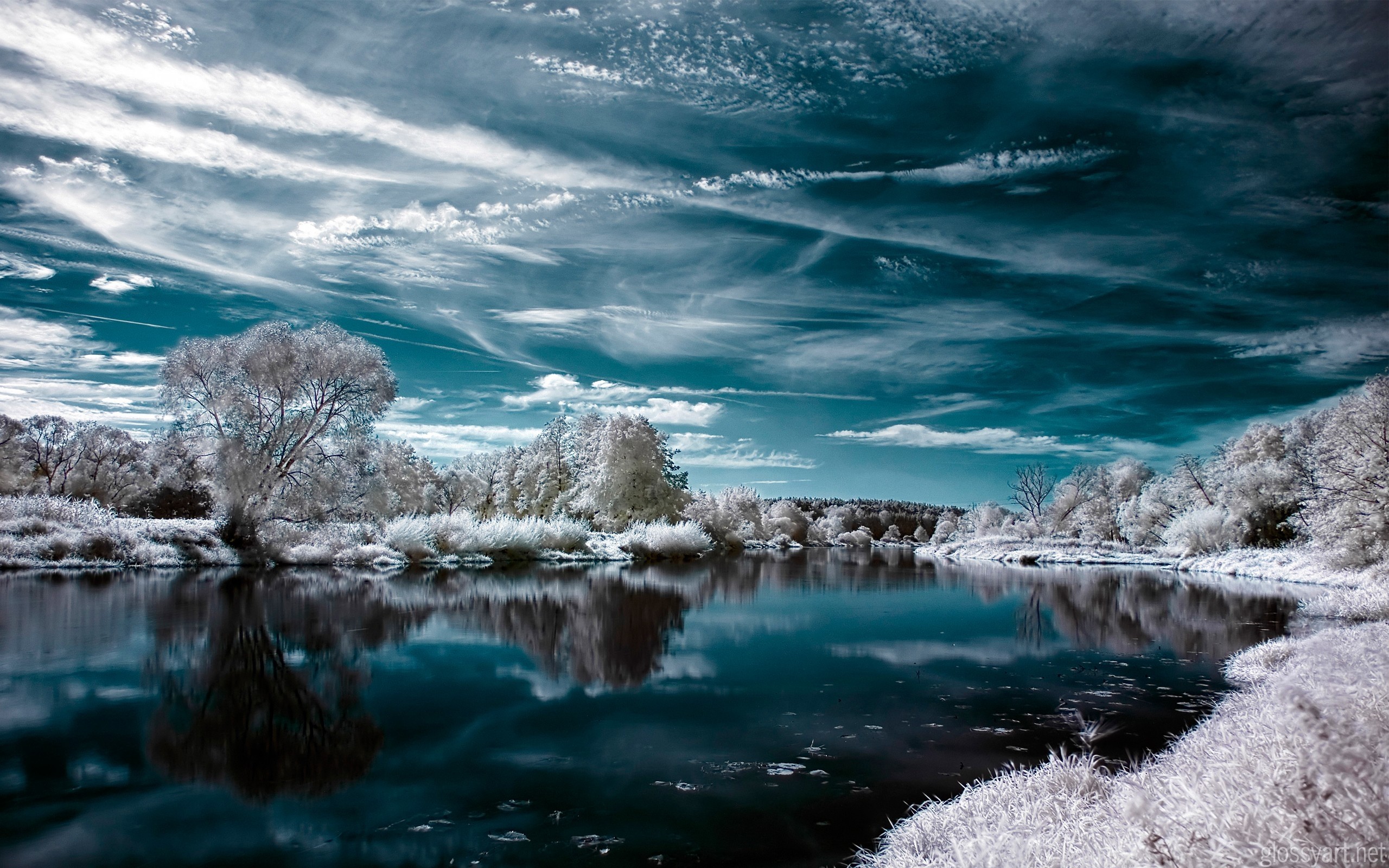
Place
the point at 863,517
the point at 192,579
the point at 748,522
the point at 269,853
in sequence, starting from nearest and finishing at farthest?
the point at 269,853 < the point at 192,579 < the point at 748,522 < the point at 863,517

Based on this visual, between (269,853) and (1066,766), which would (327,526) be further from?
(1066,766)

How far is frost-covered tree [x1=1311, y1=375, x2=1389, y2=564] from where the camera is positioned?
784 inches

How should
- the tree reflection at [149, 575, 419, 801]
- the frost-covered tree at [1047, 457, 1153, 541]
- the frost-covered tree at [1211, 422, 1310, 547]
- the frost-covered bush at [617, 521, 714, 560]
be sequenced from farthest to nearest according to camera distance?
1. the frost-covered tree at [1047, 457, 1153, 541]
2. the frost-covered tree at [1211, 422, 1310, 547]
3. the frost-covered bush at [617, 521, 714, 560]
4. the tree reflection at [149, 575, 419, 801]

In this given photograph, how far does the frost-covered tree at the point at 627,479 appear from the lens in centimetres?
4366

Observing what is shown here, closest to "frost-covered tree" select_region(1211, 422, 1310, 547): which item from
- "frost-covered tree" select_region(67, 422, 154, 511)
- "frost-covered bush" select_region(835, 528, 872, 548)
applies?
"frost-covered bush" select_region(835, 528, 872, 548)

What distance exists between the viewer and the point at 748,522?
70.9m

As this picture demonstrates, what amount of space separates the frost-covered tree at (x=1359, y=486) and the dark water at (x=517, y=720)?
8504 mm

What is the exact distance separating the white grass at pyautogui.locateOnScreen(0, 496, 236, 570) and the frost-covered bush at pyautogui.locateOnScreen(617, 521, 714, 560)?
18044 mm

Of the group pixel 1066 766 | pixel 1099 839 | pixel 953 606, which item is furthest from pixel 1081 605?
pixel 1099 839

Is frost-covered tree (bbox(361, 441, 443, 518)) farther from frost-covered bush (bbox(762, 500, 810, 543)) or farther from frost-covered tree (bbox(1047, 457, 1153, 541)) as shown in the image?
frost-covered tree (bbox(1047, 457, 1153, 541))

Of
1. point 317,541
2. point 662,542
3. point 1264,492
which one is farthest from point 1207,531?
point 317,541

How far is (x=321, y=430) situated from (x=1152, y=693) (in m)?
27.0

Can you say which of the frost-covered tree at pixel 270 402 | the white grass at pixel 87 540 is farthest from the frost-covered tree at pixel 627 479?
the white grass at pixel 87 540

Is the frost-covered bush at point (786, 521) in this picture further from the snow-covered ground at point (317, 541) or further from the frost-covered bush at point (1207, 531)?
the snow-covered ground at point (317, 541)
